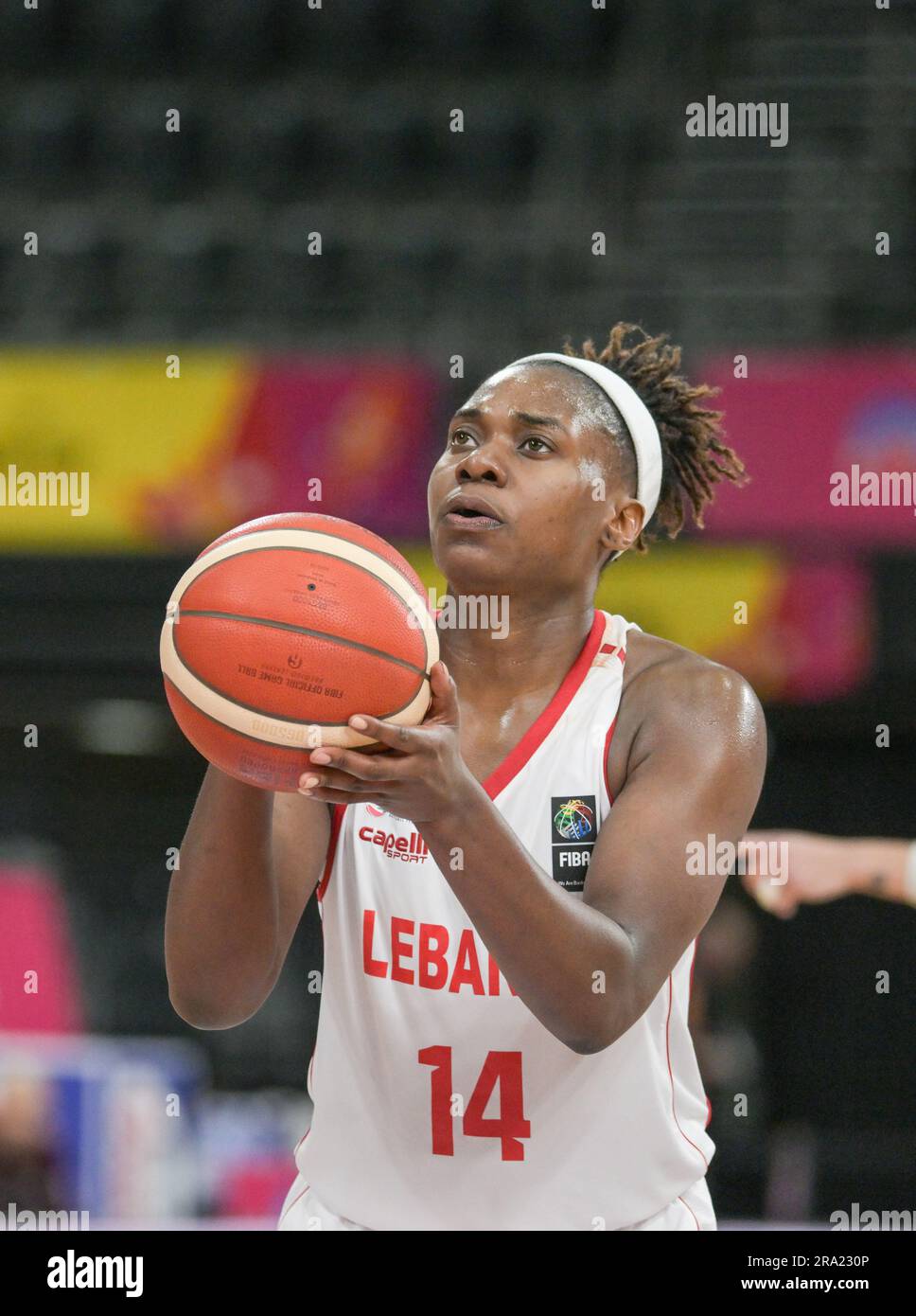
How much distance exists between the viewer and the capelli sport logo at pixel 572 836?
2.47m

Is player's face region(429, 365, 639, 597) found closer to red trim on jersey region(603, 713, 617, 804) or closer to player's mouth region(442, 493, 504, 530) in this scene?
player's mouth region(442, 493, 504, 530)

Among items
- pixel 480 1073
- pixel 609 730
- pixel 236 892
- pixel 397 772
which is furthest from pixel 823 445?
pixel 397 772

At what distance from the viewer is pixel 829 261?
25.4 feet

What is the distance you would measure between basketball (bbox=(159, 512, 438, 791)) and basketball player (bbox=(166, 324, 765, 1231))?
0.19 meters

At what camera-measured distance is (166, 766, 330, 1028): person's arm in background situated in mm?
2281

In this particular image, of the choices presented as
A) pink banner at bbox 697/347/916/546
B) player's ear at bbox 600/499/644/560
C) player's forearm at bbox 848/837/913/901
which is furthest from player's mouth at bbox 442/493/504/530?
pink banner at bbox 697/347/916/546

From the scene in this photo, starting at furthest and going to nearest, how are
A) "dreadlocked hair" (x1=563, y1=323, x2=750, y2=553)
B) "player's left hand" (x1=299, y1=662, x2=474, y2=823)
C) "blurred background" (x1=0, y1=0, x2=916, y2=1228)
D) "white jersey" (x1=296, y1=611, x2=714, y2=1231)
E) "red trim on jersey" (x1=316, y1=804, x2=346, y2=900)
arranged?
"blurred background" (x1=0, y1=0, x2=916, y2=1228) → "dreadlocked hair" (x1=563, y1=323, x2=750, y2=553) → "red trim on jersey" (x1=316, y1=804, x2=346, y2=900) → "white jersey" (x1=296, y1=611, x2=714, y2=1231) → "player's left hand" (x1=299, y1=662, x2=474, y2=823)

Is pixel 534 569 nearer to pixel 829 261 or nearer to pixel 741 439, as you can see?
pixel 741 439

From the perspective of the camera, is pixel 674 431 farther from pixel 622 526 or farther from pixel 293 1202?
pixel 293 1202

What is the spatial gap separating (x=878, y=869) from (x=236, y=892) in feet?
4.87

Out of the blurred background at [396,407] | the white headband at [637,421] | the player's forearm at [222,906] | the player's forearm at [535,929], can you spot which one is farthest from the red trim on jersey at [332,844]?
the blurred background at [396,407]

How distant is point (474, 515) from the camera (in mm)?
2551

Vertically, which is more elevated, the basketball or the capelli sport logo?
the basketball
